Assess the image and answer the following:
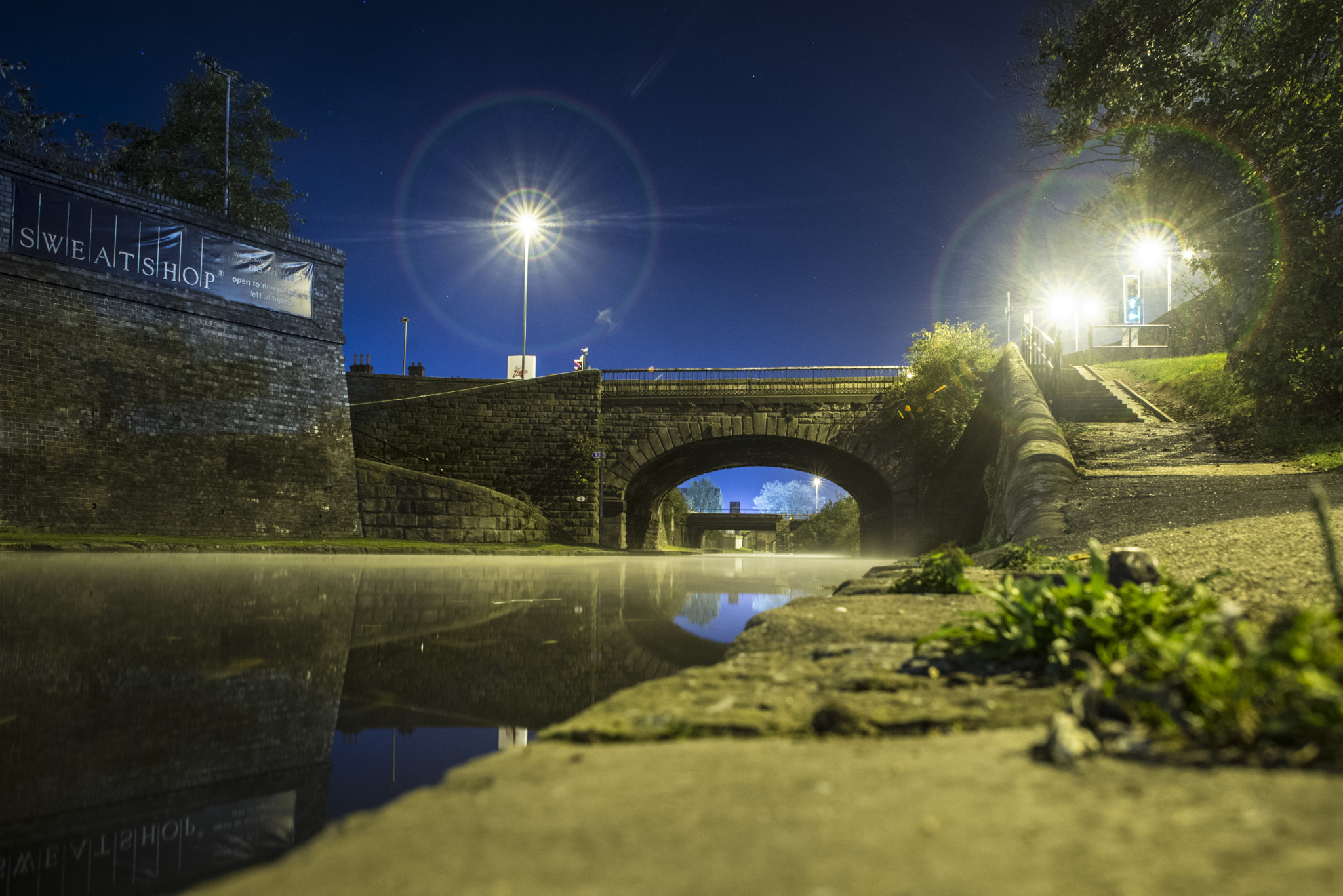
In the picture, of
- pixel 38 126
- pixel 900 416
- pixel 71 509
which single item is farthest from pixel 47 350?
pixel 900 416

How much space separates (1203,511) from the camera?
741 centimetres

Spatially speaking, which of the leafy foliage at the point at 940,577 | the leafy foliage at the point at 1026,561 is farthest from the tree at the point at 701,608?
the leafy foliage at the point at 1026,561

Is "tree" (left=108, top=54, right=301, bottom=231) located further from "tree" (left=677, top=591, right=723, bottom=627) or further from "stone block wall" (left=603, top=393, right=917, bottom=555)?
"tree" (left=677, top=591, right=723, bottom=627)

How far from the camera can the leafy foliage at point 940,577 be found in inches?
187

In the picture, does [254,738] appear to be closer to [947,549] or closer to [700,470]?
[947,549]

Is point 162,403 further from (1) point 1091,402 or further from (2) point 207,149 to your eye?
(1) point 1091,402

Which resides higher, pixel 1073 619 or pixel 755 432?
pixel 755 432

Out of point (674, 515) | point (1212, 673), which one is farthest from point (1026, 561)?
point (674, 515)

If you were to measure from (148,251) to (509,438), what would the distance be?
1201 centimetres

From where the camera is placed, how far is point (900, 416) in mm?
26016

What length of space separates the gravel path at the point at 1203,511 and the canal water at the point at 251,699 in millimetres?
3100

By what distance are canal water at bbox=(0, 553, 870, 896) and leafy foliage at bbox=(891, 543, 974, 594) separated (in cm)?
127

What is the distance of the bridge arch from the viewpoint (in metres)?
27.5

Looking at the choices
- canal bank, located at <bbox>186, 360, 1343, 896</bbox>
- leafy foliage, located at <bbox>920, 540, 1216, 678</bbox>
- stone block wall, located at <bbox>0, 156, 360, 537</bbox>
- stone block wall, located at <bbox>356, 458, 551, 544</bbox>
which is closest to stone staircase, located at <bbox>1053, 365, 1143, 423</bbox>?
leafy foliage, located at <bbox>920, 540, 1216, 678</bbox>
